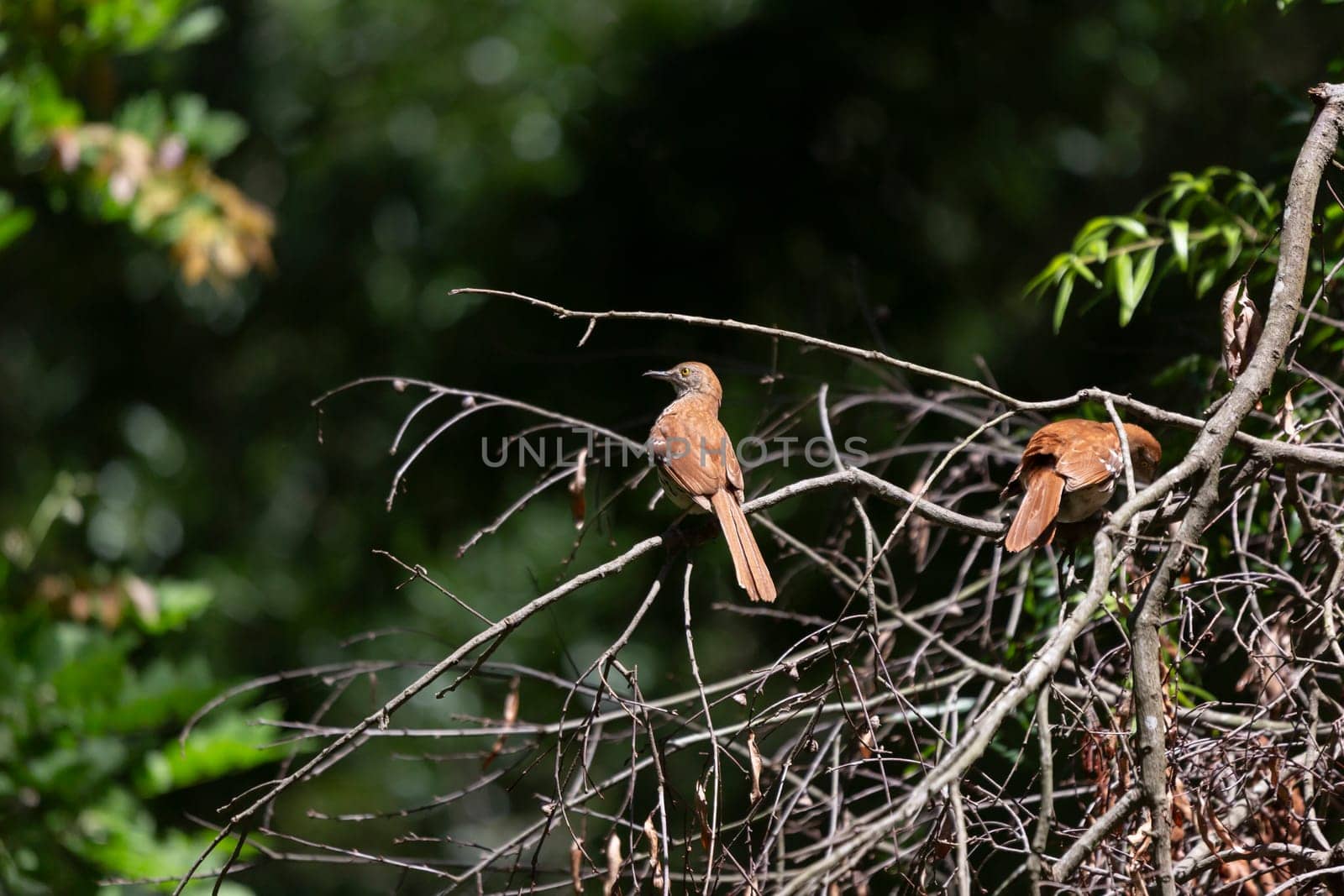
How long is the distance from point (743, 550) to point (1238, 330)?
1429 millimetres

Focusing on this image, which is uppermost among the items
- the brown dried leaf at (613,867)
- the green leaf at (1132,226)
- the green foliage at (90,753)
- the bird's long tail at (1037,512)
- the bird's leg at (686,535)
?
the green leaf at (1132,226)

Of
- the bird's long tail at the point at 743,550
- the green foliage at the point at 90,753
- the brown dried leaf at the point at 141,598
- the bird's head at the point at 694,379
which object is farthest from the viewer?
the brown dried leaf at the point at 141,598

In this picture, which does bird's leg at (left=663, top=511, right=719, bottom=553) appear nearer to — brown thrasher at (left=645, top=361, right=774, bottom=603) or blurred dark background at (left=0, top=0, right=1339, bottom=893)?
brown thrasher at (left=645, top=361, right=774, bottom=603)

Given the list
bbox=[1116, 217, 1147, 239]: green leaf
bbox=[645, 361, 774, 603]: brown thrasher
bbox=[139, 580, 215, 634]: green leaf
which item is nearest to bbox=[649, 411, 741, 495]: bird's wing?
bbox=[645, 361, 774, 603]: brown thrasher

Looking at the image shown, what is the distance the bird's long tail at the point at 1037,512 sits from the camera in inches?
118

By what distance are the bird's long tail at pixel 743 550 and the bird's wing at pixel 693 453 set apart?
0.20ft

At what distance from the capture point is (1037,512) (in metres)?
3.11

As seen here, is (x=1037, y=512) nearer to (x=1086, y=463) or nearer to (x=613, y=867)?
(x=1086, y=463)

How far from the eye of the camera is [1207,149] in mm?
7141

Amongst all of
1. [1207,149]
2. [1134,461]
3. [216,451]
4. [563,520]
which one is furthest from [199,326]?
A: [1134,461]

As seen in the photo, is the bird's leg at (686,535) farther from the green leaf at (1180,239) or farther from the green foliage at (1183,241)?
the green leaf at (1180,239)

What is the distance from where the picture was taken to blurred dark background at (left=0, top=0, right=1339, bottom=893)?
7.48 m

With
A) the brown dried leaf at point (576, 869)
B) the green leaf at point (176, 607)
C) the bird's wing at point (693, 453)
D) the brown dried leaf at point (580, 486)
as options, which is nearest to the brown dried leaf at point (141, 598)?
the green leaf at point (176, 607)

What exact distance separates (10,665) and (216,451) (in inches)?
278
